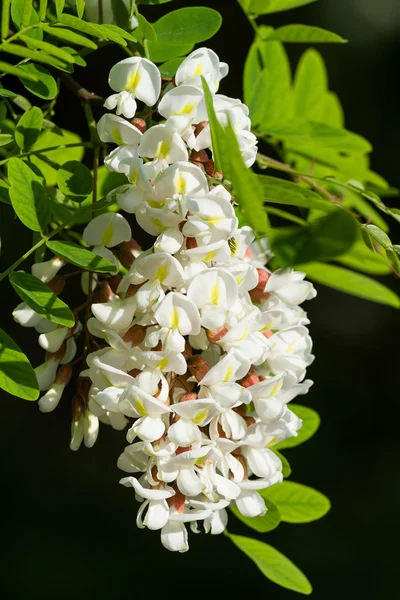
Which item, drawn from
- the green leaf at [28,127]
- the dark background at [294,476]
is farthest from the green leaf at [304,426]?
the dark background at [294,476]

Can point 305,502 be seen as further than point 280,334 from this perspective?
Yes

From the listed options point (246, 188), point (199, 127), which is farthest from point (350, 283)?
point (246, 188)

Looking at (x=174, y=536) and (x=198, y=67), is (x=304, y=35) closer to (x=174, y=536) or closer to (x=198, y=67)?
(x=198, y=67)

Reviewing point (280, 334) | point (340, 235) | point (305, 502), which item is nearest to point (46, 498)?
point (305, 502)

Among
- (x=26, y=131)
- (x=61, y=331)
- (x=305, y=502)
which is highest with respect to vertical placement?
(x=26, y=131)

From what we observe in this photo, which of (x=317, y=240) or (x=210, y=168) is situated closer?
(x=317, y=240)

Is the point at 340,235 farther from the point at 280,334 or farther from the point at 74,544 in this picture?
the point at 74,544

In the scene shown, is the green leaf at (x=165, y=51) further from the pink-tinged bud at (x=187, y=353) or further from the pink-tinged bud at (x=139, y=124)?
the pink-tinged bud at (x=187, y=353)
